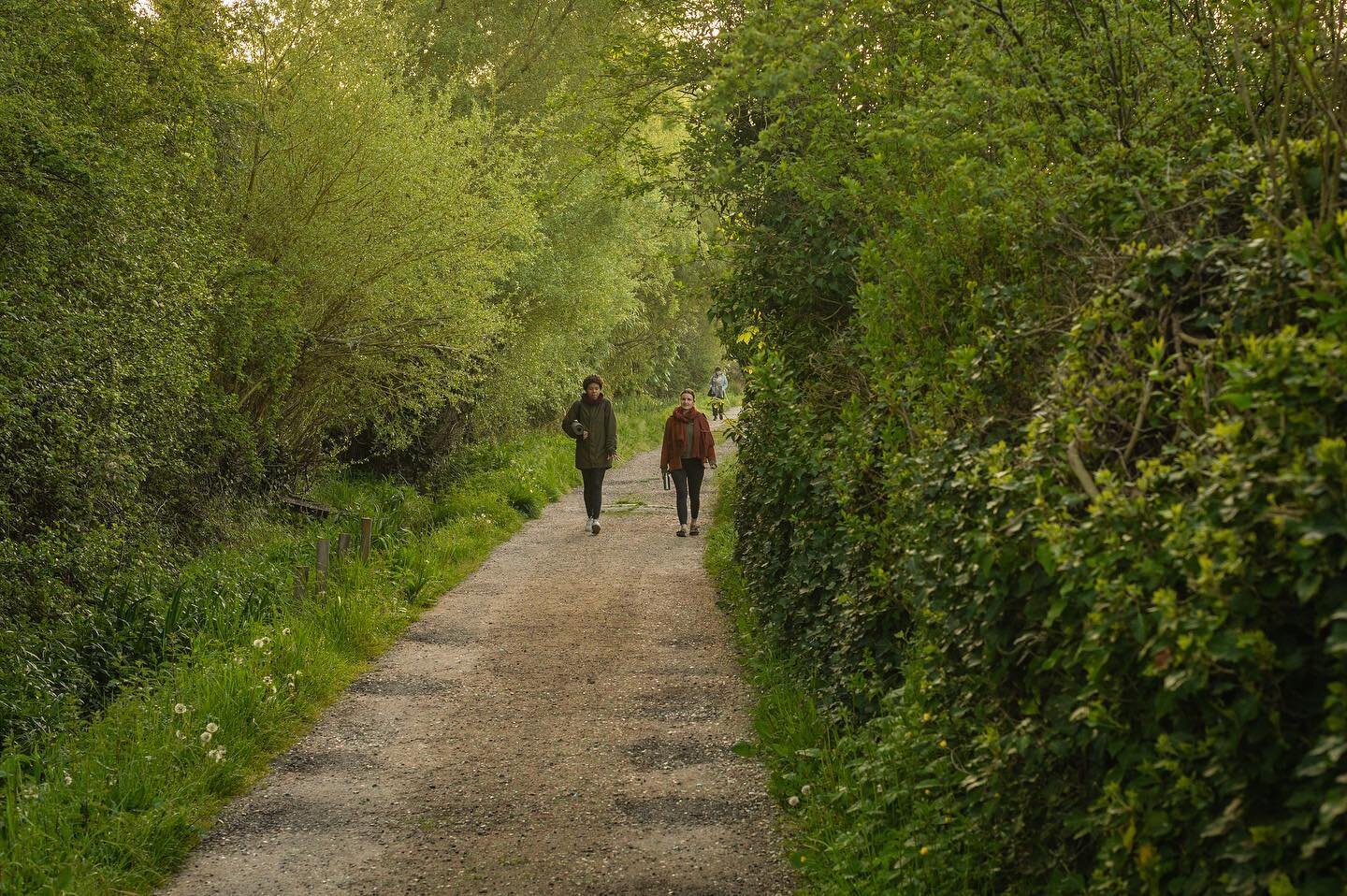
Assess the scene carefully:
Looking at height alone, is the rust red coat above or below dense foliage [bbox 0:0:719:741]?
below

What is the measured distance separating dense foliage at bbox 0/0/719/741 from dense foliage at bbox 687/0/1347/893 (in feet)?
17.8

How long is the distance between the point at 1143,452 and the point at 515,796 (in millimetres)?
4152

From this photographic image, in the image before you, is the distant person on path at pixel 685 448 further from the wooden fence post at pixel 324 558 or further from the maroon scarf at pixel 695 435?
the wooden fence post at pixel 324 558

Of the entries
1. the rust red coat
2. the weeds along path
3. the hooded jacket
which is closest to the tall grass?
the weeds along path

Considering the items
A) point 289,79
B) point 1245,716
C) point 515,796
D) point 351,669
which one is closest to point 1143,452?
point 1245,716

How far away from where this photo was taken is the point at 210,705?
7.35 m

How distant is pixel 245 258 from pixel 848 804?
1080 cm

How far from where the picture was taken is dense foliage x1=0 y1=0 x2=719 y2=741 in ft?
30.1

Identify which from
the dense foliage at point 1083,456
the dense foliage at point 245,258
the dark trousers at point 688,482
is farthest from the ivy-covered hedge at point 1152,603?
the dark trousers at point 688,482

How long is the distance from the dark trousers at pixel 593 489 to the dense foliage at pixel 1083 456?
27.9 feet

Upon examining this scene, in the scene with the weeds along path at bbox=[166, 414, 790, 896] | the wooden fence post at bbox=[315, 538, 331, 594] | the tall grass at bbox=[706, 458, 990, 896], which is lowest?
the weeds along path at bbox=[166, 414, 790, 896]

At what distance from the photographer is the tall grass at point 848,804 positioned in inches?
180

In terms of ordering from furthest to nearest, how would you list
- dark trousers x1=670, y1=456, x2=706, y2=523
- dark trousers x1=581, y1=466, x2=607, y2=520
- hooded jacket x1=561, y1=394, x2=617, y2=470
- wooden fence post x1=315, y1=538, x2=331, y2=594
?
1. dark trousers x1=581, y1=466, x2=607, y2=520
2. dark trousers x1=670, y1=456, x2=706, y2=523
3. hooded jacket x1=561, y1=394, x2=617, y2=470
4. wooden fence post x1=315, y1=538, x2=331, y2=594

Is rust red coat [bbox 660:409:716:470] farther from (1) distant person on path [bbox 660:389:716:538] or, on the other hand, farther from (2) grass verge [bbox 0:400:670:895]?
(2) grass verge [bbox 0:400:670:895]
